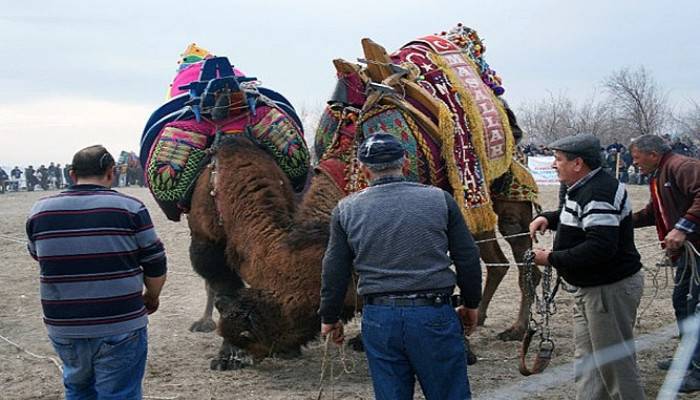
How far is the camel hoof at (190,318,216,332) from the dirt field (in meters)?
0.10

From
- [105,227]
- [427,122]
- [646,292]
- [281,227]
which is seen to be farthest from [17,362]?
[646,292]

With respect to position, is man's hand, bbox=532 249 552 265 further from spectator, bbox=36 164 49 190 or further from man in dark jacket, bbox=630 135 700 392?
spectator, bbox=36 164 49 190

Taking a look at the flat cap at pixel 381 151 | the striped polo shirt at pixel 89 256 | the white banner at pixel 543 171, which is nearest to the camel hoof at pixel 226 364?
the striped polo shirt at pixel 89 256

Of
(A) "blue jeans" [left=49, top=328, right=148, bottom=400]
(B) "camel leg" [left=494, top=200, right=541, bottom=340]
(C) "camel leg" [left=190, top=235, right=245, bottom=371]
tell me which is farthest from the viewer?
(B) "camel leg" [left=494, top=200, right=541, bottom=340]

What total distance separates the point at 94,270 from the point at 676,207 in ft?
13.1

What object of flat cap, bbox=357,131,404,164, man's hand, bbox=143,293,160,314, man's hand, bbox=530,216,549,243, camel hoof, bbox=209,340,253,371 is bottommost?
camel hoof, bbox=209,340,253,371

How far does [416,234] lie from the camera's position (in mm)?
3400

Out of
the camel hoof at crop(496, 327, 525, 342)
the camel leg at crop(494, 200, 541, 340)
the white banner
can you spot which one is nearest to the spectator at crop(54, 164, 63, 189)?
the white banner

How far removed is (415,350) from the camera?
11.1 feet

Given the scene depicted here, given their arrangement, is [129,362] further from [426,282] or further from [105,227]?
[426,282]

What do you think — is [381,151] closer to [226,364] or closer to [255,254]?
[255,254]

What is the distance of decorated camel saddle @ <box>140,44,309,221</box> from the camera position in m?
6.27

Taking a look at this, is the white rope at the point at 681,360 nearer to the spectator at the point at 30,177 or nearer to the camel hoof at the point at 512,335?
the camel hoof at the point at 512,335

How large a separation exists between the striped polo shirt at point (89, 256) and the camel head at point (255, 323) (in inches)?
33.6
